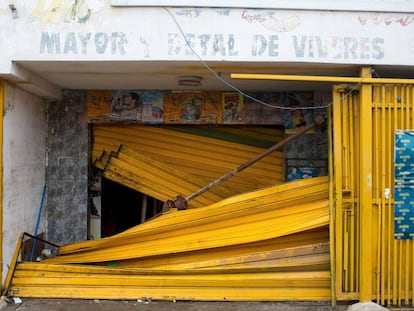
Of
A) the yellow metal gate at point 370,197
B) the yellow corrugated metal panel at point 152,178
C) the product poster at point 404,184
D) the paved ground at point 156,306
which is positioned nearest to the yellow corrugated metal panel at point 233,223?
the yellow metal gate at point 370,197

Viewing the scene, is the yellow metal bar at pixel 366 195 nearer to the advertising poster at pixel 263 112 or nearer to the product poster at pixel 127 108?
the advertising poster at pixel 263 112

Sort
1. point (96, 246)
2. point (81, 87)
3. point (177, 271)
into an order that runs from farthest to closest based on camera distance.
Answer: point (81, 87)
point (96, 246)
point (177, 271)

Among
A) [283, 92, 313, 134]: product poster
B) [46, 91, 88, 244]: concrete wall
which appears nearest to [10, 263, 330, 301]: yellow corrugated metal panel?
[46, 91, 88, 244]: concrete wall

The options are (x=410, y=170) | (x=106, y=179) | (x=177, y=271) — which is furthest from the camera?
(x=106, y=179)

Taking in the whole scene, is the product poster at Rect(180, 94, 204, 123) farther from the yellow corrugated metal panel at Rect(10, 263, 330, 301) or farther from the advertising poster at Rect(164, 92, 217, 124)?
the yellow corrugated metal panel at Rect(10, 263, 330, 301)

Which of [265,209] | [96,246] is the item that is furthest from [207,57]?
[96,246]

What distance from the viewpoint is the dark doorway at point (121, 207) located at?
857 centimetres

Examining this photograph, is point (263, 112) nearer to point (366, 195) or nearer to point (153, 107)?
point (153, 107)

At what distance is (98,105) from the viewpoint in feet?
25.4

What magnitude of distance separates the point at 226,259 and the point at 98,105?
11.3 feet

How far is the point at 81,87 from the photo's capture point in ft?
24.9

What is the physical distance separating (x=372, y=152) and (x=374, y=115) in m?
0.46

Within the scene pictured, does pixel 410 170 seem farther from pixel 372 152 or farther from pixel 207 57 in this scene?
pixel 207 57

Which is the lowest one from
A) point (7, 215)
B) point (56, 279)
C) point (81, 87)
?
point (56, 279)
